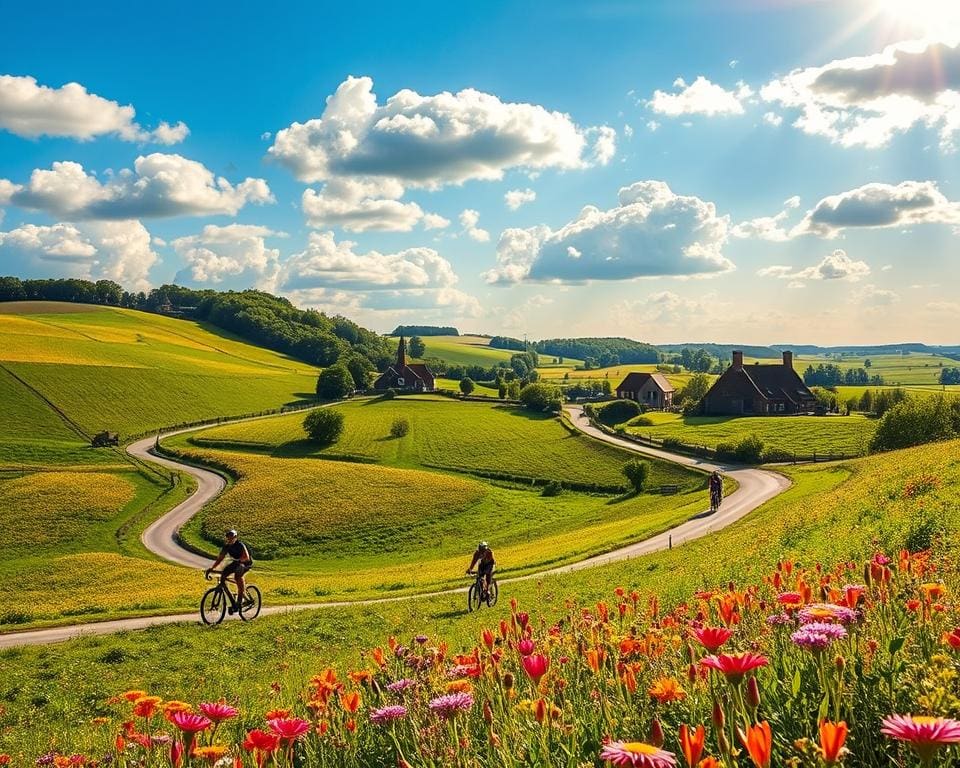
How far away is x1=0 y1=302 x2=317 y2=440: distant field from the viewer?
96.7 m

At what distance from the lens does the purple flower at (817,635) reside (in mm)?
3145

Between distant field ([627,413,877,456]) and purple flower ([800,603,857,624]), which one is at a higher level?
purple flower ([800,603,857,624])

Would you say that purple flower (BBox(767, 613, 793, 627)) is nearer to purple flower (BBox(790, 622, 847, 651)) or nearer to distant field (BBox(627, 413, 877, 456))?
purple flower (BBox(790, 622, 847, 651))

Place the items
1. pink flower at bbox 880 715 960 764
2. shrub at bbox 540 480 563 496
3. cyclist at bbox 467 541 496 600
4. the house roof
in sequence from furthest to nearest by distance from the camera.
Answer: the house roof
shrub at bbox 540 480 563 496
cyclist at bbox 467 541 496 600
pink flower at bbox 880 715 960 764

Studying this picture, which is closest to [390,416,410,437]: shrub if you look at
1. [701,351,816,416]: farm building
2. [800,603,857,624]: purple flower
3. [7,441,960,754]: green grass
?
[701,351,816,416]: farm building

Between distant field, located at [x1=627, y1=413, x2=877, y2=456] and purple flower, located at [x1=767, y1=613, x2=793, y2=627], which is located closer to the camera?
purple flower, located at [x1=767, y1=613, x2=793, y2=627]


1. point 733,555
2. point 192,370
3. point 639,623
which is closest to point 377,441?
point 192,370

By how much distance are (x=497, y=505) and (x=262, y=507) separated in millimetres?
22328

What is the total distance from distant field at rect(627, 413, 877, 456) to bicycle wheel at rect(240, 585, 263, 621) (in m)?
65.8

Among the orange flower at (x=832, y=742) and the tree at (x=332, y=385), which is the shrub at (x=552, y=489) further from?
the tree at (x=332, y=385)

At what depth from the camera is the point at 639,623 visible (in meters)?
6.93

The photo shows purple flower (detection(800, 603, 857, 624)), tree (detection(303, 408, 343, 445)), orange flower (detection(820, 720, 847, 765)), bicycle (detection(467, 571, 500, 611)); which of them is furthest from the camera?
tree (detection(303, 408, 343, 445))

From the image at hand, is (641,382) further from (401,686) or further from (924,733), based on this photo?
(924,733)

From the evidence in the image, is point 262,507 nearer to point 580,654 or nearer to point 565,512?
point 565,512
